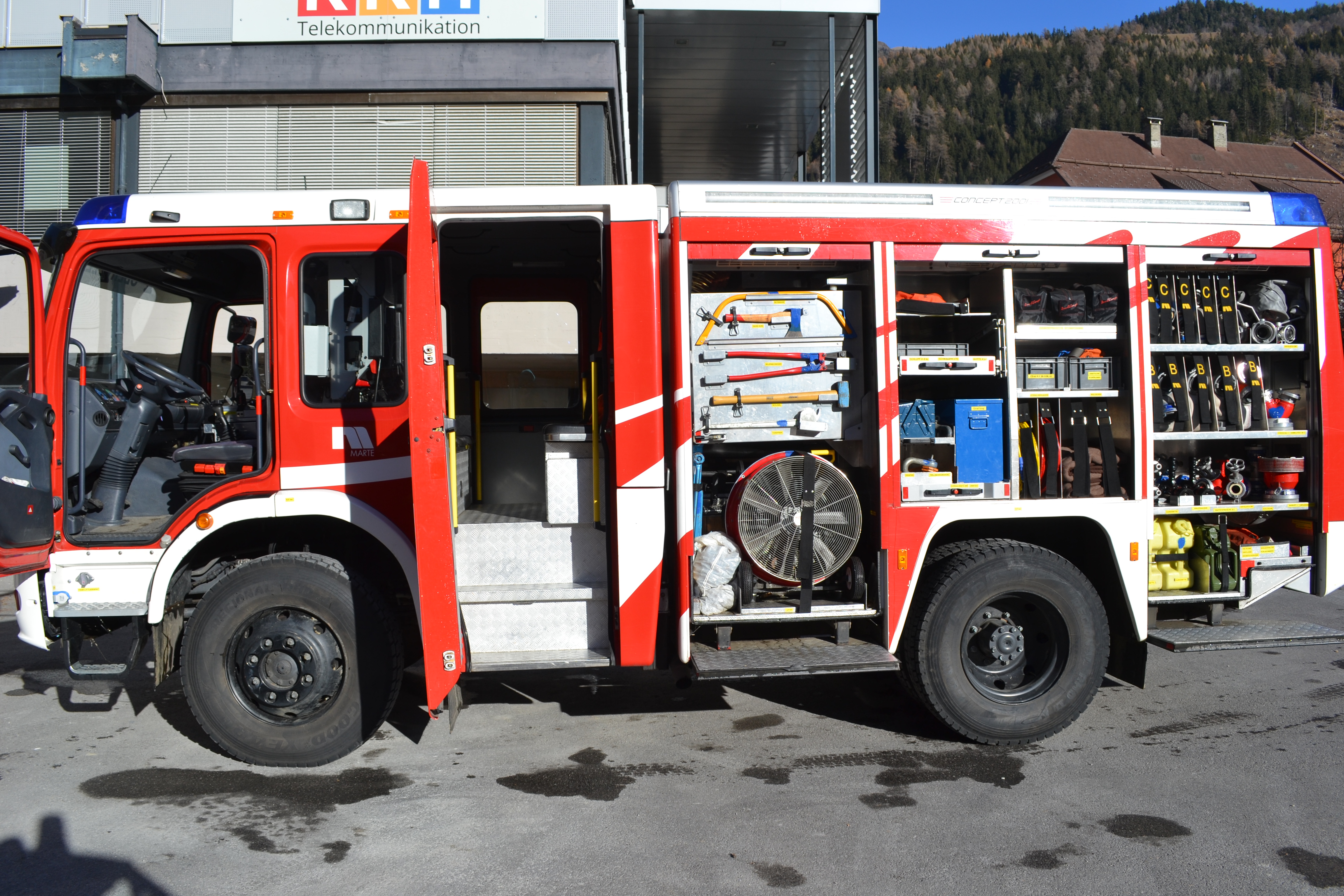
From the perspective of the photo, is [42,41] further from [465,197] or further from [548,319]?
[465,197]

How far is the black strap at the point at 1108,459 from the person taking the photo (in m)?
4.42

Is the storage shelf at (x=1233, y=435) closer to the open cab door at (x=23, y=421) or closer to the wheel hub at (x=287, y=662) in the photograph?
the wheel hub at (x=287, y=662)

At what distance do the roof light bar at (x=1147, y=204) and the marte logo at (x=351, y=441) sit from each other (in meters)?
3.62

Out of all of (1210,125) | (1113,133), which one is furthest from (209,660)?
(1210,125)

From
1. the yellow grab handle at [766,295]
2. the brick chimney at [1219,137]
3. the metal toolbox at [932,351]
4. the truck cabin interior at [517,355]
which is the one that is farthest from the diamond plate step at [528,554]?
the brick chimney at [1219,137]

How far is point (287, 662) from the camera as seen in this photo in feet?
13.1

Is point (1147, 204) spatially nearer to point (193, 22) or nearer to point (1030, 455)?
point (1030, 455)

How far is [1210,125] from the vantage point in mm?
43156

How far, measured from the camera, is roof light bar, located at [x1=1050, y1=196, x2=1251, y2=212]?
14.4 ft

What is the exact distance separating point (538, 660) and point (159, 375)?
8.36 ft

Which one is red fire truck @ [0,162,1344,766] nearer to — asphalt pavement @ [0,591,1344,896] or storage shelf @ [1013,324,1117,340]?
storage shelf @ [1013,324,1117,340]

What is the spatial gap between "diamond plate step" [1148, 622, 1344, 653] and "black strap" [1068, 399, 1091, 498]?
0.81 metres

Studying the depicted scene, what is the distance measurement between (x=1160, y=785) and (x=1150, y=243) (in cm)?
267

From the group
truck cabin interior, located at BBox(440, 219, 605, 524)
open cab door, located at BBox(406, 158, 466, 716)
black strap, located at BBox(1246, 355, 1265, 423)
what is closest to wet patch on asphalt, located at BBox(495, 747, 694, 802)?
open cab door, located at BBox(406, 158, 466, 716)
